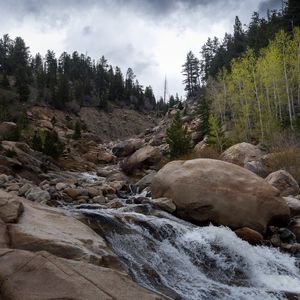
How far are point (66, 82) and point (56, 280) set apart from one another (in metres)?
66.2

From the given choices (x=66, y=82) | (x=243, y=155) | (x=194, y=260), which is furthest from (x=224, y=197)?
(x=66, y=82)

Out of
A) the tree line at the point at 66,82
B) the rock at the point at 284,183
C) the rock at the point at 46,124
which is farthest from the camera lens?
the tree line at the point at 66,82

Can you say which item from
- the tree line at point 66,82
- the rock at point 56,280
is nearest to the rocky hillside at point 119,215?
the rock at point 56,280

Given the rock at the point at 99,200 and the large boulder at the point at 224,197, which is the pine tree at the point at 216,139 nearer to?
the large boulder at the point at 224,197

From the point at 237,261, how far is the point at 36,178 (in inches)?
506

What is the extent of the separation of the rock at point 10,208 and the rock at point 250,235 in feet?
23.8

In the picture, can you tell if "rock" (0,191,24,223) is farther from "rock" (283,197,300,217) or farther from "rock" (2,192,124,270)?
"rock" (283,197,300,217)

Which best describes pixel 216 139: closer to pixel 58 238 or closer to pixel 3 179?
pixel 3 179

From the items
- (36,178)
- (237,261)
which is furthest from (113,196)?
(237,261)

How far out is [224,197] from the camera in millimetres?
13969

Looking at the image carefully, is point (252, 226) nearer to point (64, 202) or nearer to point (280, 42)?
point (64, 202)

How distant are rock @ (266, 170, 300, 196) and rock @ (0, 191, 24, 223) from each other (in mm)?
11911

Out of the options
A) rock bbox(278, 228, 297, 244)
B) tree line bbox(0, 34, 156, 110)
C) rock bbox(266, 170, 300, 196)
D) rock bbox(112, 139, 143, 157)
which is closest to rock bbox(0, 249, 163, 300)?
rock bbox(278, 228, 297, 244)

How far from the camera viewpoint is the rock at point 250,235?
1288 cm
